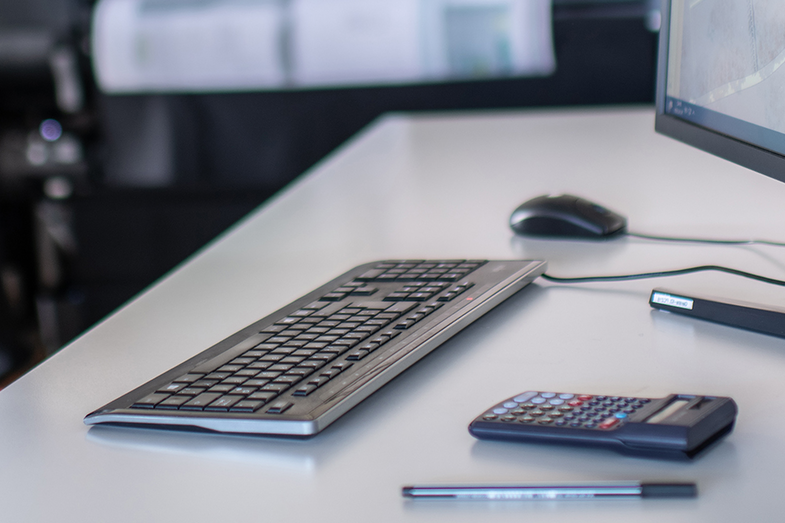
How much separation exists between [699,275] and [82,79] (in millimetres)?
1849

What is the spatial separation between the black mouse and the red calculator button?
1.51 feet

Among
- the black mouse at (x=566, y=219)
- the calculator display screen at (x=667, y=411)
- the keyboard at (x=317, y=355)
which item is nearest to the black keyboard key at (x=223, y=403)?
the keyboard at (x=317, y=355)

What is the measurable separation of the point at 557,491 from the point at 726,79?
42 centimetres

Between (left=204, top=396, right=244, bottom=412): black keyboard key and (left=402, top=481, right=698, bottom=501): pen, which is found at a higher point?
A: (left=204, top=396, right=244, bottom=412): black keyboard key

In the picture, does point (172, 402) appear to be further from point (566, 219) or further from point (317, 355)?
point (566, 219)

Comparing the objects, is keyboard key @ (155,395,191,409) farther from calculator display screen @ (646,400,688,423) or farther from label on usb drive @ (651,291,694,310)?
label on usb drive @ (651,291,694,310)

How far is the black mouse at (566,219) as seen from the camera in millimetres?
874

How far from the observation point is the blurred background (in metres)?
1.89

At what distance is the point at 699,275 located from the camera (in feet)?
2.40

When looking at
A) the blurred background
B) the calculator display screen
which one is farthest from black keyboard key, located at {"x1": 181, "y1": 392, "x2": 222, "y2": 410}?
the blurred background

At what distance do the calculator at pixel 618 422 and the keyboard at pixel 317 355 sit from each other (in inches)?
3.7

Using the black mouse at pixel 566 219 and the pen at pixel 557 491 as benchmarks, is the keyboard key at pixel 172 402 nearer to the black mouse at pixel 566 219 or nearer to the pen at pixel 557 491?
the pen at pixel 557 491

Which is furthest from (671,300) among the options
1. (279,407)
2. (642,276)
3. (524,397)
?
(279,407)

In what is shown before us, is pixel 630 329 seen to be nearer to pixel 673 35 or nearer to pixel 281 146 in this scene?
pixel 673 35
